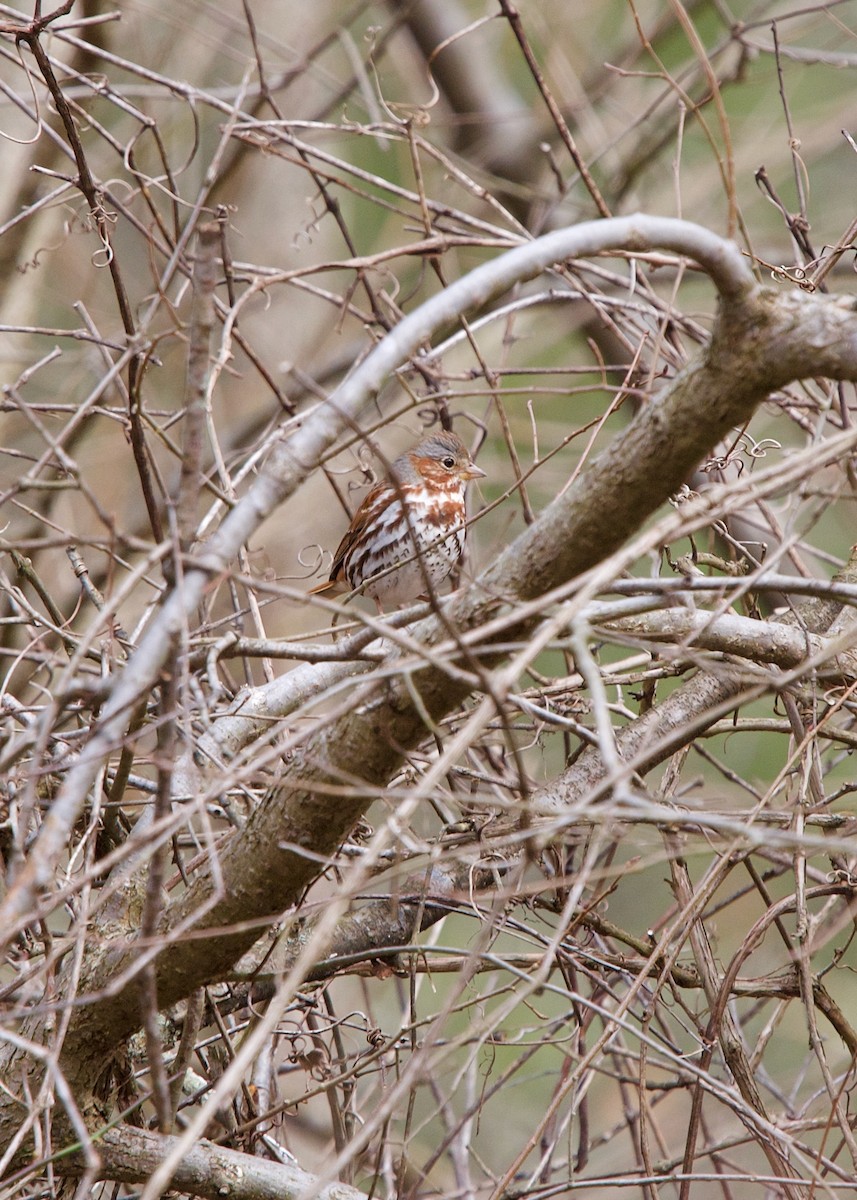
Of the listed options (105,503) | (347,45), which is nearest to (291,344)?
(105,503)

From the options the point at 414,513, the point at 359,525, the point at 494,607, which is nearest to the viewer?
the point at 494,607

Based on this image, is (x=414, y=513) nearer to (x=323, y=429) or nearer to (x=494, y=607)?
(x=494, y=607)

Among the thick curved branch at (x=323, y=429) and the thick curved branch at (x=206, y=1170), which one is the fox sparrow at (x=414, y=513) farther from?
the thick curved branch at (x=323, y=429)

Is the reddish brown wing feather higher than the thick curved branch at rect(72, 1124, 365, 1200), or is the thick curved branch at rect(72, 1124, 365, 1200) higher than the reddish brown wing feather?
the reddish brown wing feather

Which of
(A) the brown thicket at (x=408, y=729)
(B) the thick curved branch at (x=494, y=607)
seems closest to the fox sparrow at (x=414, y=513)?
(A) the brown thicket at (x=408, y=729)

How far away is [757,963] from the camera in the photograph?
220 inches

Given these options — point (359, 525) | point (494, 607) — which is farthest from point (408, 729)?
point (359, 525)

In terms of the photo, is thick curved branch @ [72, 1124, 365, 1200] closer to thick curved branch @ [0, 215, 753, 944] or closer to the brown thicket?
the brown thicket

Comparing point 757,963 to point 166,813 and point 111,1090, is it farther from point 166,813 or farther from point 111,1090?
point 166,813

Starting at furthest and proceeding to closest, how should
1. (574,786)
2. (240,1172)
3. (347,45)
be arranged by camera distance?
(347,45) → (574,786) → (240,1172)

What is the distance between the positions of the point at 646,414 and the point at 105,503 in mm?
5588

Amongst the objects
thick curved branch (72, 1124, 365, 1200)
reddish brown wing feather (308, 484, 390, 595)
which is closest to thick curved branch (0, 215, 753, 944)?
thick curved branch (72, 1124, 365, 1200)

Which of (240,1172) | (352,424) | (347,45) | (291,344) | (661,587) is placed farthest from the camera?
(291,344)

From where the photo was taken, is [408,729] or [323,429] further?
[408,729]
